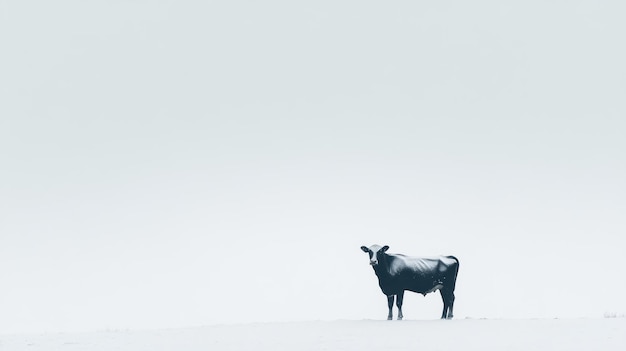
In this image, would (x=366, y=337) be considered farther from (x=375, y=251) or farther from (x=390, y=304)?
(x=375, y=251)

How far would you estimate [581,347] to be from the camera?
1767cm

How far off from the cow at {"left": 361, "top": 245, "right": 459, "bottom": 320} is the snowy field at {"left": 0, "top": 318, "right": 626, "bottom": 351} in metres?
1.37

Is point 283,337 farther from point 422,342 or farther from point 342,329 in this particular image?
point 422,342

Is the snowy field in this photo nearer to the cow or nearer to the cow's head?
the cow

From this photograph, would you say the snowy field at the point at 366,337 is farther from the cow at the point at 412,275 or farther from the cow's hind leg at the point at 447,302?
the cow's hind leg at the point at 447,302

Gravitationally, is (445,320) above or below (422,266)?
below

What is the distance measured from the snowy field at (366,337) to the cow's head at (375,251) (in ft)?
5.95

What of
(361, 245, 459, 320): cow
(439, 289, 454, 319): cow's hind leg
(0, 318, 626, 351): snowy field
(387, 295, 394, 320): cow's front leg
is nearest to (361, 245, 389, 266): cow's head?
(361, 245, 459, 320): cow

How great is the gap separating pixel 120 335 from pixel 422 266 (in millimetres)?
8991

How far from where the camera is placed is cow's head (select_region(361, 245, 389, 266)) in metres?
24.8

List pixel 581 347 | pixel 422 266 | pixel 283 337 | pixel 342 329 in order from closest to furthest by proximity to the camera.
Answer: pixel 581 347 → pixel 283 337 → pixel 342 329 → pixel 422 266

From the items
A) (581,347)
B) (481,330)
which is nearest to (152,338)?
(481,330)

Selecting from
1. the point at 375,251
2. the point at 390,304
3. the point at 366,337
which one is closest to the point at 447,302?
the point at 390,304

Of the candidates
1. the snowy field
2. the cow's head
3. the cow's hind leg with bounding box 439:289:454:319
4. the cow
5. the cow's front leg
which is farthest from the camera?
the cow's hind leg with bounding box 439:289:454:319
